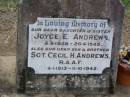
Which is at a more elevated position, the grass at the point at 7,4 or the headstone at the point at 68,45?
the grass at the point at 7,4

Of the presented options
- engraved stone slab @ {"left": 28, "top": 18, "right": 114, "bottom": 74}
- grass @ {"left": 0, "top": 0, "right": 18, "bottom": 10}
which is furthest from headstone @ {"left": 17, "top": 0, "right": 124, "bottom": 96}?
grass @ {"left": 0, "top": 0, "right": 18, "bottom": 10}

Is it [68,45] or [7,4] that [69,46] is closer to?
[68,45]

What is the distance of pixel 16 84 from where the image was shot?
5.57 meters

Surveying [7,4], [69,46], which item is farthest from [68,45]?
[7,4]

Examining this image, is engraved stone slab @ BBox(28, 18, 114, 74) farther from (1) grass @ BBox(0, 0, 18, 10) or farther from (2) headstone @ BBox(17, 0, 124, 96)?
(1) grass @ BBox(0, 0, 18, 10)

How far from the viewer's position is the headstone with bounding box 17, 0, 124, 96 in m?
→ 5.32

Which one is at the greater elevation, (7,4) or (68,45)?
(7,4)

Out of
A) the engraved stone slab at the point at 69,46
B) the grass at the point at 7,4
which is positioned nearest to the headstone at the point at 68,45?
the engraved stone slab at the point at 69,46

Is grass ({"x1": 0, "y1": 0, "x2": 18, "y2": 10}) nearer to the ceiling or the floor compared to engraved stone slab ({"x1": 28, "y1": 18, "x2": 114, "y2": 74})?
nearer to the ceiling

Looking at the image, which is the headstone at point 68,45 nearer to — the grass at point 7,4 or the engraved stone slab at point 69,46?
the engraved stone slab at point 69,46

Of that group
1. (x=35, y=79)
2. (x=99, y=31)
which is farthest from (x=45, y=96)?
(x=99, y=31)

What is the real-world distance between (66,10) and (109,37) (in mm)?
630

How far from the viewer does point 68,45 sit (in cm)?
549

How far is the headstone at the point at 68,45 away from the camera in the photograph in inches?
210
